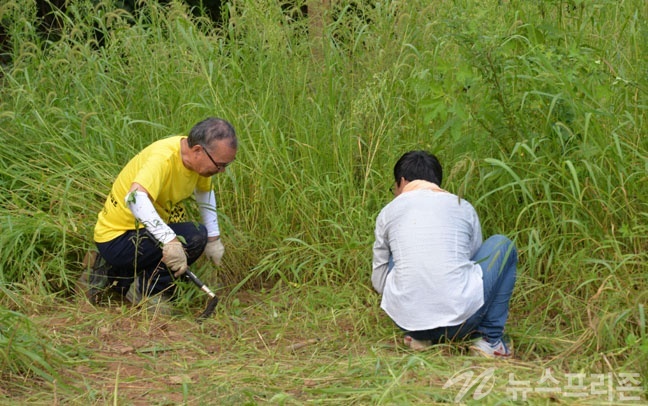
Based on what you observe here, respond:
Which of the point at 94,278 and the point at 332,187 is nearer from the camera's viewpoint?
the point at 94,278

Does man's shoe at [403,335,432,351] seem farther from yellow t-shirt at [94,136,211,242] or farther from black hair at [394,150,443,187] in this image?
yellow t-shirt at [94,136,211,242]

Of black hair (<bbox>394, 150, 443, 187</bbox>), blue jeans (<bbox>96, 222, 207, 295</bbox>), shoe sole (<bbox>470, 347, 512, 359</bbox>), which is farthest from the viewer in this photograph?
blue jeans (<bbox>96, 222, 207, 295</bbox>)

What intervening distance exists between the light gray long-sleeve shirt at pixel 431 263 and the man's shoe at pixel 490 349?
0.14 meters

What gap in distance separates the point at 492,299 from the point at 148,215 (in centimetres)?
167

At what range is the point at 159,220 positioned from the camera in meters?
4.51

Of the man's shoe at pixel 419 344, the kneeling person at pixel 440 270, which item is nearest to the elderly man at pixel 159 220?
the kneeling person at pixel 440 270

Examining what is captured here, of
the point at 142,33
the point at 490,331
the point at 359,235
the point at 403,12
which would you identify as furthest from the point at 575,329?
the point at 142,33

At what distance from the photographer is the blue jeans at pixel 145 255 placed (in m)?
4.69

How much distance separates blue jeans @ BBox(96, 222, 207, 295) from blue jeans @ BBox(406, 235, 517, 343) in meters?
1.27

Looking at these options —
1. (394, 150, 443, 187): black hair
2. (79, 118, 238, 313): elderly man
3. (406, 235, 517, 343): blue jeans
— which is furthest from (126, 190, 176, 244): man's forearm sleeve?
(406, 235, 517, 343): blue jeans

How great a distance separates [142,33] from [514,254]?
10.3 ft

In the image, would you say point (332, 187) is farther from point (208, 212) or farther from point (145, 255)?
point (145, 255)

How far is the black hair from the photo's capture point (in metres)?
4.17

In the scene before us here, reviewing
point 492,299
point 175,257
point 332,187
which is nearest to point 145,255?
point 175,257
